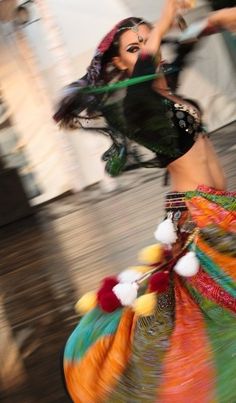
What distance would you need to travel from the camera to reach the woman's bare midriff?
1.70 m

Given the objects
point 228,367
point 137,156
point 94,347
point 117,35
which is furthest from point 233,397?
point 117,35

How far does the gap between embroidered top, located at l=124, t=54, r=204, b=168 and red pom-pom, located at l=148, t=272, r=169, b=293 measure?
1.09ft

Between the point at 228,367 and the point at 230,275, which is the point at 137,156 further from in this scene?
the point at 228,367

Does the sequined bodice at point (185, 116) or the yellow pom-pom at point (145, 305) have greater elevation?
the sequined bodice at point (185, 116)

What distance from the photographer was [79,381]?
64.3 inches

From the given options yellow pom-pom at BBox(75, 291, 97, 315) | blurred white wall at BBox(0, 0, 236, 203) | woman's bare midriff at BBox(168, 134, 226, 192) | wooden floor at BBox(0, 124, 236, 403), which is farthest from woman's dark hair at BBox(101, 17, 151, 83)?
blurred white wall at BBox(0, 0, 236, 203)

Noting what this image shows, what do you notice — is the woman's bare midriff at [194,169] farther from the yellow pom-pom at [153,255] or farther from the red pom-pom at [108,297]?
the red pom-pom at [108,297]

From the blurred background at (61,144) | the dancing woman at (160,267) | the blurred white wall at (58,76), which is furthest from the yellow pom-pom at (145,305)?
the blurred white wall at (58,76)

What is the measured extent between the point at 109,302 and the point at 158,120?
56 centimetres

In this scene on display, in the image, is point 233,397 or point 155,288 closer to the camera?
point 233,397

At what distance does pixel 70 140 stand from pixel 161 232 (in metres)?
5.03

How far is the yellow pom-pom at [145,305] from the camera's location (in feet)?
5.23

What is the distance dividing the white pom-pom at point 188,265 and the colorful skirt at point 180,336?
0.07 ft

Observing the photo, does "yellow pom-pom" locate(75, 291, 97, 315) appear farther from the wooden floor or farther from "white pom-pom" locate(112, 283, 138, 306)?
the wooden floor
